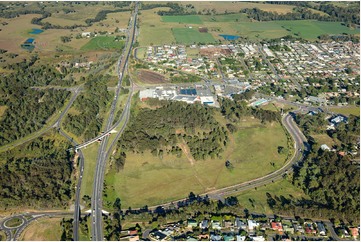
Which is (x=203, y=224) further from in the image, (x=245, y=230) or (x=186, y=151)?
(x=186, y=151)

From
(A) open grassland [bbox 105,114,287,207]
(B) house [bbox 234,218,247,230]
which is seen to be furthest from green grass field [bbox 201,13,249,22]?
(B) house [bbox 234,218,247,230]

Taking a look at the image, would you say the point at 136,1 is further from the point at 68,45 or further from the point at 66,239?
the point at 66,239

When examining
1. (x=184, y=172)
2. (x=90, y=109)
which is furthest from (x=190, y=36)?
(x=184, y=172)

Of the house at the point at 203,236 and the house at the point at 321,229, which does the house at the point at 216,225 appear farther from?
the house at the point at 321,229

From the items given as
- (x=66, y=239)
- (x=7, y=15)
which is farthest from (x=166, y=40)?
(x=66, y=239)

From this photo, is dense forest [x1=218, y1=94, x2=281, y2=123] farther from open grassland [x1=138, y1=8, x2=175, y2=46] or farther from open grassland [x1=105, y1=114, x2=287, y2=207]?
open grassland [x1=138, y1=8, x2=175, y2=46]

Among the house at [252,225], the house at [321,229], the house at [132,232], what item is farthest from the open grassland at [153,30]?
the house at [321,229]
